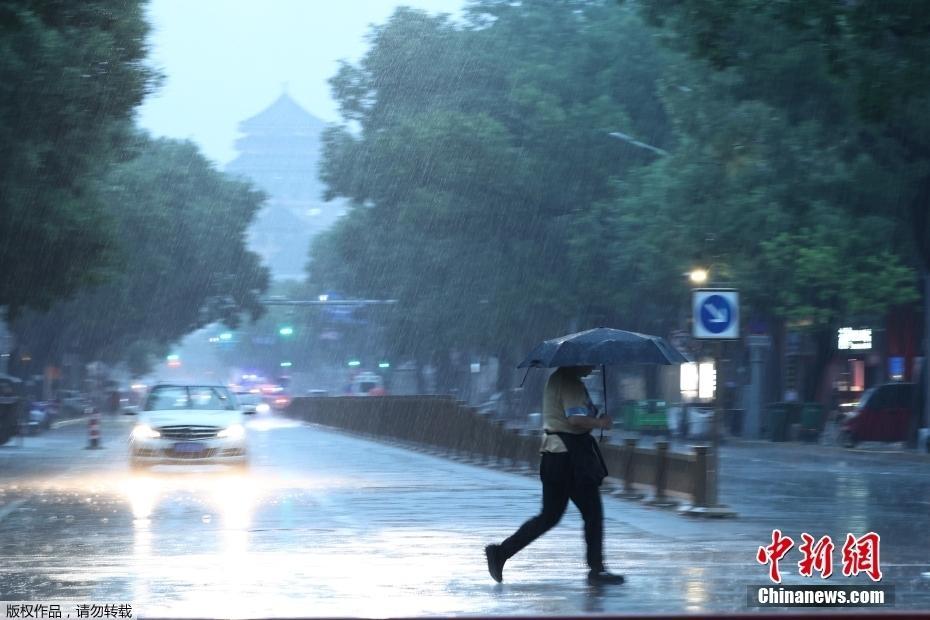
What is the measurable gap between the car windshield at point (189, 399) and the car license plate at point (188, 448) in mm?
1622

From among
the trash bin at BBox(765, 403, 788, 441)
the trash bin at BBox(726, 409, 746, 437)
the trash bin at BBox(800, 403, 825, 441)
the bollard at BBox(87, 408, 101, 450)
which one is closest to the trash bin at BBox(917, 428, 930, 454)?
the trash bin at BBox(800, 403, 825, 441)

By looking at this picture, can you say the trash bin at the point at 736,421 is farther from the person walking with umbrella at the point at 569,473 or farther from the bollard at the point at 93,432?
the person walking with umbrella at the point at 569,473

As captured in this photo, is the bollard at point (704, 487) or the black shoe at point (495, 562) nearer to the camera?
the black shoe at point (495, 562)

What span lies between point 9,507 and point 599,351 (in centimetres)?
982

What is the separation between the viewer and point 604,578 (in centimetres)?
1271

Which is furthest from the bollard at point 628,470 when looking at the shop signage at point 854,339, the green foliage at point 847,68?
the shop signage at point 854,339

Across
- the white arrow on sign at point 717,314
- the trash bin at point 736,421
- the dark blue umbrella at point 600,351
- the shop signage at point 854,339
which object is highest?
the shop signage at point 854,339

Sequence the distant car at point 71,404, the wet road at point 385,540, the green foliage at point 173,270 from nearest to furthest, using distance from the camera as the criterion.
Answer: the wet road at point 385,540
the green foliage at point 173,270
the distant car at point 71,404

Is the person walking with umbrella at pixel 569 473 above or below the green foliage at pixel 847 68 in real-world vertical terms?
below

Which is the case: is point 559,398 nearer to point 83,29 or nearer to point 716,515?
point 716,515

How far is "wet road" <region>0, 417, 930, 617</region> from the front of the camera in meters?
12.0

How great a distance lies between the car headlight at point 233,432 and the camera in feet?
89.1

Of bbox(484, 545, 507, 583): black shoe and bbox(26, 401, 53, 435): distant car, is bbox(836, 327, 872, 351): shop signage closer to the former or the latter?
bbox(26, 401, 53, 435): distant car

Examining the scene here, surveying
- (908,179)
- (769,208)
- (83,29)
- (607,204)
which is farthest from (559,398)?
(607,204)
